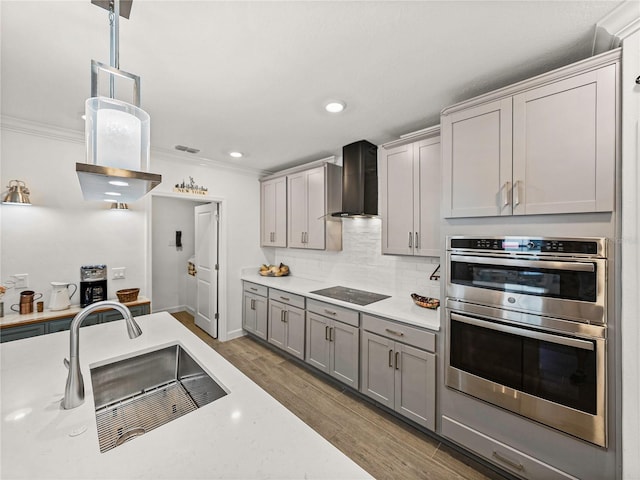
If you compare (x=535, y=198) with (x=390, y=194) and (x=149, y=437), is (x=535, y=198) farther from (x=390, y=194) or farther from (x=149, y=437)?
(x=149, y=437)

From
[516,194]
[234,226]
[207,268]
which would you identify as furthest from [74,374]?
[207,268]

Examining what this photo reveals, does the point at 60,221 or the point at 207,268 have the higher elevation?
the point at 60,221

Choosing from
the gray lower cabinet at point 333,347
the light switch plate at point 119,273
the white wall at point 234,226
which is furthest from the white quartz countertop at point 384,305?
the light switch plate at point 119,273

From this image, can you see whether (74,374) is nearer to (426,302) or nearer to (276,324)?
(426,302)

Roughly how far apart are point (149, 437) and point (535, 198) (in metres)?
2.11

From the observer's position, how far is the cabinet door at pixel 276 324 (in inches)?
131

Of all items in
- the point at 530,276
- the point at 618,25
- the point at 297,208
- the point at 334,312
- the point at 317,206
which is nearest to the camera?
the point at 618,25

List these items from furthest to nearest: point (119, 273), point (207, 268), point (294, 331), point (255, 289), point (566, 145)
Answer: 1. point (207, 268)
2. point (255, 289)
3. point (294, 331)
4. point (119, 273)
5. point (566, 145)

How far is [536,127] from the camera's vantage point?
1529 mm

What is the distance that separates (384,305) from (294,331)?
1.23m

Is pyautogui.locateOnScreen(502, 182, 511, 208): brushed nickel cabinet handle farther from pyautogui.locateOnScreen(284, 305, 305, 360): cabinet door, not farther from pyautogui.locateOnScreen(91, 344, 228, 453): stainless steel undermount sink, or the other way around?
pyautogui.locateOnScreen(284, 305, 305, 360): cabinet door

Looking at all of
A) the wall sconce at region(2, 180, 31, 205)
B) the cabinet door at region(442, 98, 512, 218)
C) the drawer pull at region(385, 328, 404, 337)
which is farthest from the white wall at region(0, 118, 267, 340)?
→ the cabinet door at region(442, 98, 512, 218)

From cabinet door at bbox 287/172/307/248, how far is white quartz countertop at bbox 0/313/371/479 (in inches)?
97.0

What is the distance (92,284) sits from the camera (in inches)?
108
